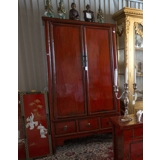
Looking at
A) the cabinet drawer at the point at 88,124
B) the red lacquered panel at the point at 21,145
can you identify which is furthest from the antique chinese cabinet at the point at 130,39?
the red lacquered panel at the point at 21,145

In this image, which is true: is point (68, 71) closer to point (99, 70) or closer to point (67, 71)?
point (67, 71)

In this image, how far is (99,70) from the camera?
191cm

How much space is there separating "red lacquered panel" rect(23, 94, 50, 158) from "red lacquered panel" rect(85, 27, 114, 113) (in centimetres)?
71

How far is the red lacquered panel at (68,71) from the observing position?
1727 millimetres

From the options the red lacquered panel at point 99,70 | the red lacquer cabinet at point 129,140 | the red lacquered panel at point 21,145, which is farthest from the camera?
the red lacquered panel at point 99,70

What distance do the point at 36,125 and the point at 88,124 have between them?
75 centimetres

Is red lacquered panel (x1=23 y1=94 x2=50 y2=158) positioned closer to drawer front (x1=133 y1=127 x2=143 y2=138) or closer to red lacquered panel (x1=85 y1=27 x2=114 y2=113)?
red lacquered panel (x1=85 y1=27 x2=114 y2=113)

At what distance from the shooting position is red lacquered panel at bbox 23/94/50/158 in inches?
67.9

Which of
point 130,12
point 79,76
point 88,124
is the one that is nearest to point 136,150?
point 88,124

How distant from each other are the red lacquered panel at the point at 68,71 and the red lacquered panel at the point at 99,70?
15 centimetres

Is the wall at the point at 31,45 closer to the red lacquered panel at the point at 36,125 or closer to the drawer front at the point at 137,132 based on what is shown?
the red lacquered panel at the point at 36,125

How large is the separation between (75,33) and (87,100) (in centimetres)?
98
